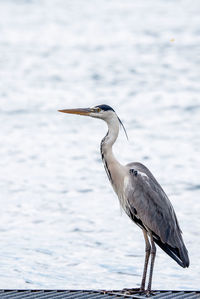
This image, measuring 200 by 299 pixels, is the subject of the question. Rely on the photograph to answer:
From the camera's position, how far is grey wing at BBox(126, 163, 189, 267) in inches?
213

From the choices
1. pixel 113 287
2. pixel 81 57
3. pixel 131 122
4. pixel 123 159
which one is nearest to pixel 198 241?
pixel 113 287

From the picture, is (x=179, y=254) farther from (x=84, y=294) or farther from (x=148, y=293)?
(x=84, y=294)

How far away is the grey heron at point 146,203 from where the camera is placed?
17.7 feet

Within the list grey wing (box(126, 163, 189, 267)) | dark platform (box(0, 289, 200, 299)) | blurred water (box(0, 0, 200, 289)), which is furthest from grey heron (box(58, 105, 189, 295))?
blurred water (box(0, 0, 200, 289))

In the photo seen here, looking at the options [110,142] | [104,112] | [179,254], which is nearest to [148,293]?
[179,254]

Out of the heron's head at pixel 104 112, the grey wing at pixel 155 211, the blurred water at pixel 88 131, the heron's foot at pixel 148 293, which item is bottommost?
the blurred water at pixel 88 131

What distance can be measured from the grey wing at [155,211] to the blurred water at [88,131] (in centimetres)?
Answer: 151

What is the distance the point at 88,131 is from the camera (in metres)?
13.4

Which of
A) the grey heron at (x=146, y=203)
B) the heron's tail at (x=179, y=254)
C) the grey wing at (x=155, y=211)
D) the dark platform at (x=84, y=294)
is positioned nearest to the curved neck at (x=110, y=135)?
the grey heron at (x=146, y=203)

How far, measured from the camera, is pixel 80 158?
12.0 meters

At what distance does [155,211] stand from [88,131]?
26.3ft

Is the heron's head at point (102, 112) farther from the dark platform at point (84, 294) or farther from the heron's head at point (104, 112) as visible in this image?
the dark platform at point (84, 294)

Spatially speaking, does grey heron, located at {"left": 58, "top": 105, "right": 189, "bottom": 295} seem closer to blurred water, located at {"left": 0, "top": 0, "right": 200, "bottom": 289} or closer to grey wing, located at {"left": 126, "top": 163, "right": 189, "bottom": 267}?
grey wing, located at {"left": 126, "top": 163, "right": 189, "bottom": 267}

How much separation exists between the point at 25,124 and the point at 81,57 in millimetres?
5054
